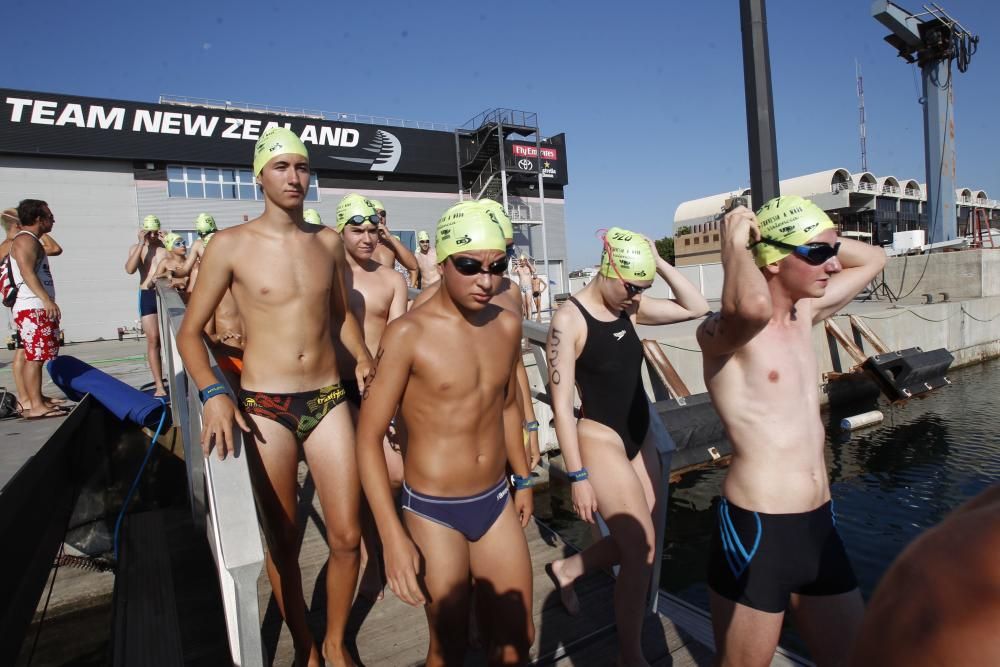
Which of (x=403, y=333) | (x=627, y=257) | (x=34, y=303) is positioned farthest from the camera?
(x=34, y=303)

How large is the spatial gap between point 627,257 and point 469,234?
4.08ft

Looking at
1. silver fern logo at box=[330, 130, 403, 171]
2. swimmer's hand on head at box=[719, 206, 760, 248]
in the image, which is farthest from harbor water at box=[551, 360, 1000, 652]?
silver fern logo at box=[330, 130, 403, 171]

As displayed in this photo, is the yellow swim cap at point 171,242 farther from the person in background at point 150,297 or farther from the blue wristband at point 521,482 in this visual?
the blue wristband at point 521,482

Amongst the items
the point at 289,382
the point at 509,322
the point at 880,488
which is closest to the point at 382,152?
the point at 880,488

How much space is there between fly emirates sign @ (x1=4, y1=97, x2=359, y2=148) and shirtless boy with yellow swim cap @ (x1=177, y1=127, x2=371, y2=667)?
Answer: 90.6 feet

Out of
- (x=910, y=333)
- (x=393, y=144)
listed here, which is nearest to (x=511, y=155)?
(x=393, y=144)

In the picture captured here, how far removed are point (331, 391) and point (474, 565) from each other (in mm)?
1180

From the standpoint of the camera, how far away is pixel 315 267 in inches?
118

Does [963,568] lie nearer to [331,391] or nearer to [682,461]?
[331,391]

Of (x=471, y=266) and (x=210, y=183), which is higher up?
(x=210, y=183)

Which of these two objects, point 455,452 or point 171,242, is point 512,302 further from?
point 171,242

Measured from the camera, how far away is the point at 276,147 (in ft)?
9.60

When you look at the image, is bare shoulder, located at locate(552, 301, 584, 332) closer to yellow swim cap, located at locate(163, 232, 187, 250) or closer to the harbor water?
the harbor water

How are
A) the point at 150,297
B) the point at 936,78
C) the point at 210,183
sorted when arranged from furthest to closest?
the point at 210,183
the point at 936,78
the point at 150,297
